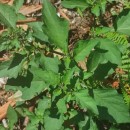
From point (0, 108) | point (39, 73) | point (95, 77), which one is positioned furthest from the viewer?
point (0, 108)

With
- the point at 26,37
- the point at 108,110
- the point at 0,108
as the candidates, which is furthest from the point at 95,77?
the point at 0,108

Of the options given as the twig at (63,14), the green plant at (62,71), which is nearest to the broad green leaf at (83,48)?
the green plant at (62,71)

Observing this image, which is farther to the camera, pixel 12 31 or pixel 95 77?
pixel 95 77

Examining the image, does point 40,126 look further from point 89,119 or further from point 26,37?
point 26,37

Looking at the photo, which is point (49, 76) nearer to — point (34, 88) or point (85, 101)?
point (85, 101)

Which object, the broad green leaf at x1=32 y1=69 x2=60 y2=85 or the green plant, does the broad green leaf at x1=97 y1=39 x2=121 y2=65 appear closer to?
the green plant

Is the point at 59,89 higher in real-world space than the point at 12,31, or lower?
lower

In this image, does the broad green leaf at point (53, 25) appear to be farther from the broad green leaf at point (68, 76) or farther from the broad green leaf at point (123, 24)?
the broad green leaf at point (123, 24)

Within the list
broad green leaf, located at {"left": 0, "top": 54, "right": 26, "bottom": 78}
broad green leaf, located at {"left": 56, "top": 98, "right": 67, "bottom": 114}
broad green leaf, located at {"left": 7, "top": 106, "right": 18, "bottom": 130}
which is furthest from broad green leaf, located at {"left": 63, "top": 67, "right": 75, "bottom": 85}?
broad green leaf, located at {"left": 7, "top": 106, "right": 18, "bottom": 130}
